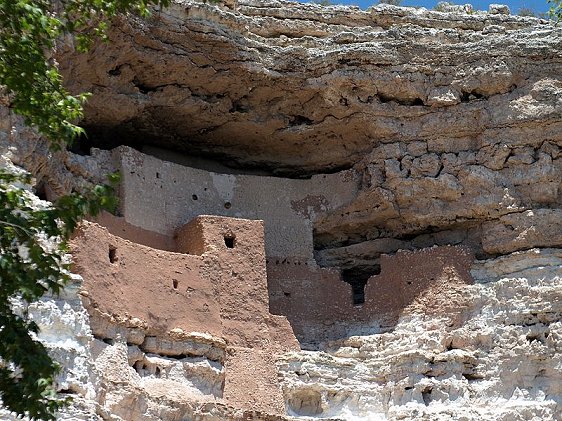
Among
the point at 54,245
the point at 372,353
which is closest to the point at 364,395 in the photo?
the point at 372,353

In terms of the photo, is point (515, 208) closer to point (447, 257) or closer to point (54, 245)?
point (447, 257)

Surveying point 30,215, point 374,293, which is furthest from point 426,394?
point 30,215

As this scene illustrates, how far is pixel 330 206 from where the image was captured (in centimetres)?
1953

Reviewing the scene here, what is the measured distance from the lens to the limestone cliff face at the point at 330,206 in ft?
53.5

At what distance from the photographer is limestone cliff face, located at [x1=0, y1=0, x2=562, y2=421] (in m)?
16.3

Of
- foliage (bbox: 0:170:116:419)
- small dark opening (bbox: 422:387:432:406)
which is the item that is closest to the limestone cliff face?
small dark opening (bbox: 422:387:432:406)

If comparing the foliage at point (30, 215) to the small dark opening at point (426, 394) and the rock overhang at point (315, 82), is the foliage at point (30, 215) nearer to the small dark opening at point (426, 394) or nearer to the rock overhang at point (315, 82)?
the small dark opening at point (426, 394)

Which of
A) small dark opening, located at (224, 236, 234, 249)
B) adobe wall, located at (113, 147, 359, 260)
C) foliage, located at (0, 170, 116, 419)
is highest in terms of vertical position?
adobe wall, located at (113, 147, 359, 260)

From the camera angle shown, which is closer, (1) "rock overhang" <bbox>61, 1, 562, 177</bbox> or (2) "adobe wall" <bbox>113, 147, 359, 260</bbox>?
(2) "adobe wall" <bbox>113, 147, 359, 260</bbox>

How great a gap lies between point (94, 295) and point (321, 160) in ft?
20.9

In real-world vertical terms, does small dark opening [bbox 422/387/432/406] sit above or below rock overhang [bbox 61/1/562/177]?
below

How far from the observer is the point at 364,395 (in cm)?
1698

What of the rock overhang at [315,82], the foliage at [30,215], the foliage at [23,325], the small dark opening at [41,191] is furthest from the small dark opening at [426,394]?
the foliage at [23,325]

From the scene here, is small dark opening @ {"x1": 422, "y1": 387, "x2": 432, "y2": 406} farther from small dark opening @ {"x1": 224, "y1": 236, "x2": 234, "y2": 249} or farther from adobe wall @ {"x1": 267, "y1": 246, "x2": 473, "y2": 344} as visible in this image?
small dark opening @ {"x1": 224, "y1": 236, "x2": 234, "y2": 249}
